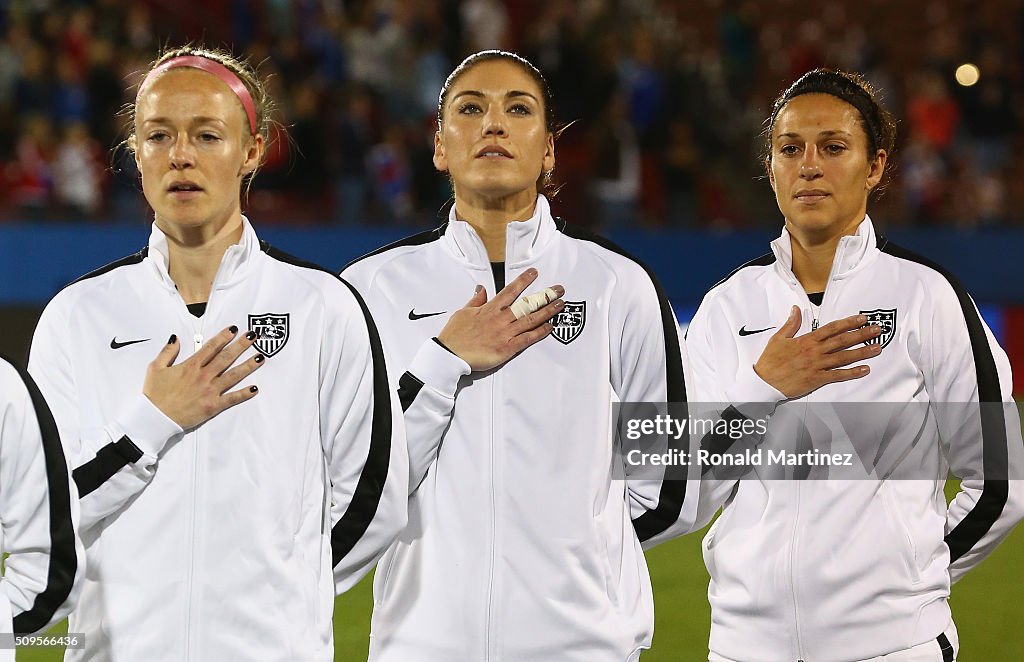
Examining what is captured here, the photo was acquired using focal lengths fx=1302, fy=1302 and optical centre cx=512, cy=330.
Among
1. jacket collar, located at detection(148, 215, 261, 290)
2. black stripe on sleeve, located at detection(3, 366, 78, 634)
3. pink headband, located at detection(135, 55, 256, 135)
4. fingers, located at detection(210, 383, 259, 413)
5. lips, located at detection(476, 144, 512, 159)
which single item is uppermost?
pink headband, located at detection(135, 55, 256, 135)

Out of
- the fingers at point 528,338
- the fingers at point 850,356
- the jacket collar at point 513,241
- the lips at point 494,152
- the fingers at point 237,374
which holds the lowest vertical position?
the fingers at point 237,374

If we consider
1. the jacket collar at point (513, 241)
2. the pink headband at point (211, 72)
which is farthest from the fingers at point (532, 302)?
the pink headband at point (211, 72)

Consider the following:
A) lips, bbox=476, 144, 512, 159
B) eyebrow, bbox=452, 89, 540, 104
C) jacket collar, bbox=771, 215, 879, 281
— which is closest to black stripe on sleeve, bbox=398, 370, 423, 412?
lips, bbox=476, 144, 512, 159

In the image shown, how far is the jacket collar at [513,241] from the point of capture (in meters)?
3.56

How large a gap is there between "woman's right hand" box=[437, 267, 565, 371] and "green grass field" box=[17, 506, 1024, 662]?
259 cm

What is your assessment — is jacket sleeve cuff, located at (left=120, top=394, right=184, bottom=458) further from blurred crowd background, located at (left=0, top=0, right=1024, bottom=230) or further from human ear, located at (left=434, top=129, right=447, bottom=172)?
blurred crowd background, located at (left=0, top=0, right=1024, bottom=230)

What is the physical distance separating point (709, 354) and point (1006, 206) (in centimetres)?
849

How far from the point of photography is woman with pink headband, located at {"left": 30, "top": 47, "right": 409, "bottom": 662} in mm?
3098

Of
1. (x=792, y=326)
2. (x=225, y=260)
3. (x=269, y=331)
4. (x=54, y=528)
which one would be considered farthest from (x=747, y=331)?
(x=54, y=528)

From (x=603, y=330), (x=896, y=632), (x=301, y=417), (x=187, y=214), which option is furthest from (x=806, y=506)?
(x=187, y=214)

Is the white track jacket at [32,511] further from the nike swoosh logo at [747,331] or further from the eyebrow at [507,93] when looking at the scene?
the nike swoosh logo at [747,331]

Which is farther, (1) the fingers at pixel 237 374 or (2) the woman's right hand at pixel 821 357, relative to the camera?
(2) the woman's right hand at pixel 821 357

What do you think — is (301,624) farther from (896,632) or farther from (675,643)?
(675,643)

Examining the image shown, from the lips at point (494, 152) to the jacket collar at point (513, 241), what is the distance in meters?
0.19
